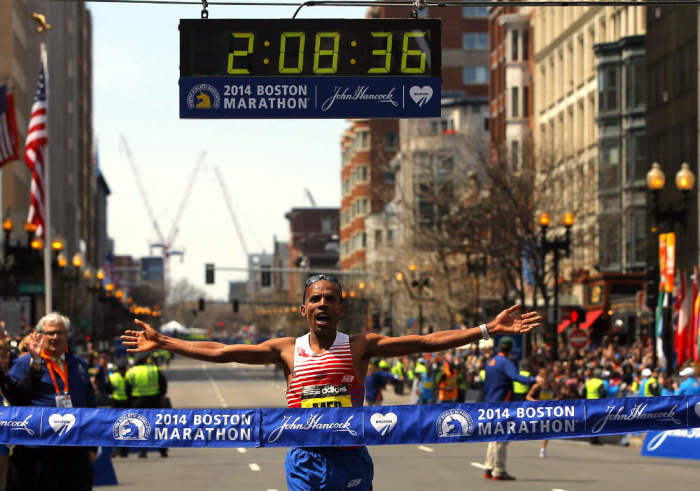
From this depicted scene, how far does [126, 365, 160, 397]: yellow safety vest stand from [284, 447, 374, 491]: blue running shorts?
55.5 feet

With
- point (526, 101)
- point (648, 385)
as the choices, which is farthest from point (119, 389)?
point (526, 101)

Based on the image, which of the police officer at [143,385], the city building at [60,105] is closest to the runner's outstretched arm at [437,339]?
the police officer at [143,385]

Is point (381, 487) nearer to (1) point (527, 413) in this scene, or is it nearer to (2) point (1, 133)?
(1) point (527, 413)

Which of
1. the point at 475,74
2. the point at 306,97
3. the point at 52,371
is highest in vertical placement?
the point at 475,74

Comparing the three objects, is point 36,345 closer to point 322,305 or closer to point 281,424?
point 281,424

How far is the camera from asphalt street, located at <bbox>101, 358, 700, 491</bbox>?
2028 centimetres

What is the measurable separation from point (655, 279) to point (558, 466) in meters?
10.4

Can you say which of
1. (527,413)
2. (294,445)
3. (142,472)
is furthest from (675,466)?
(294,445)

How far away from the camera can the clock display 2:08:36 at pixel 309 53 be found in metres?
15.3

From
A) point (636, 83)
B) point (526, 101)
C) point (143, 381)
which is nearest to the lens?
point (143, 381)

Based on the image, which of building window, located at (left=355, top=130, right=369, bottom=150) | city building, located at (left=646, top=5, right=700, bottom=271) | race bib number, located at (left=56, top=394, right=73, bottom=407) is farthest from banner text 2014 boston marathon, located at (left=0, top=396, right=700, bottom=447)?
building window, located at (left=355, top=130, right=369, bottom=150)

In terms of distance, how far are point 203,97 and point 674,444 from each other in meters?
12.8

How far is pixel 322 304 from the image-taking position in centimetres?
873

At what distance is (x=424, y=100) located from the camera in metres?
15.5
